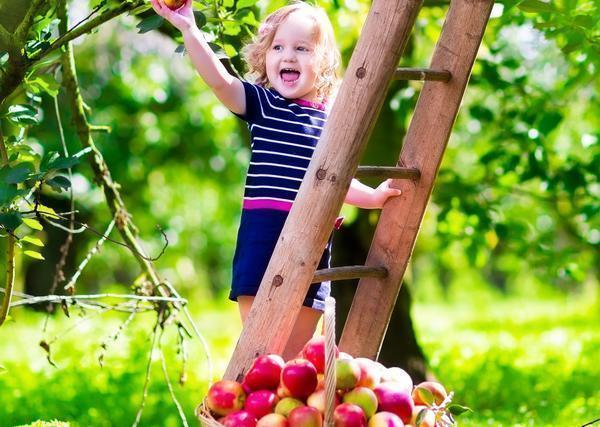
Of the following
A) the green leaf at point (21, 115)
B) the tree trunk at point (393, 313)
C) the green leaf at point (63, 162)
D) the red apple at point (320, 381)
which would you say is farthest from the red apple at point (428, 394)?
the tree trunk at point (393, 313)

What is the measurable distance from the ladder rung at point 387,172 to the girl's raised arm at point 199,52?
0.41 meters

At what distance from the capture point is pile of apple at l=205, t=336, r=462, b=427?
2.17 m

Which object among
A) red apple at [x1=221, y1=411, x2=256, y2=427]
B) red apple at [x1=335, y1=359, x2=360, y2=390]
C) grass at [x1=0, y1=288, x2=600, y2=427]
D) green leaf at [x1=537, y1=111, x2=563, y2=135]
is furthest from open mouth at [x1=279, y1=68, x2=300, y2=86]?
green leaf at [x1=537, y1=111, x2=563, y2=135]

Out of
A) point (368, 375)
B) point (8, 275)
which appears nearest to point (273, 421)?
point (368, 375)

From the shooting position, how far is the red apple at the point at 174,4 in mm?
2481

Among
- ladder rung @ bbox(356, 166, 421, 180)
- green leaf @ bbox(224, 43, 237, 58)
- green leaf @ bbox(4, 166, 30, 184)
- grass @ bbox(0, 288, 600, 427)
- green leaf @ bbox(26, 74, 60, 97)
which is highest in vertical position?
green leaf @ bbox(224, 43, 237, 58)

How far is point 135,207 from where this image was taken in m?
14.2

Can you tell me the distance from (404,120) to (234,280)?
207 centimetres

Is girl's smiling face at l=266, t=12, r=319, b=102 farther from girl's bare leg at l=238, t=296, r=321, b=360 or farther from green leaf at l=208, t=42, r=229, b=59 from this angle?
girl's bare leg at l=238, t=296, r=321, b=360

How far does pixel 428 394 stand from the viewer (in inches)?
94.4

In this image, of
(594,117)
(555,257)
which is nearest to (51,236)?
(594,117)

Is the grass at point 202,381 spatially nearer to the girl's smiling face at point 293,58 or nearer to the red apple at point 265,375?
the red apple at point 265,375

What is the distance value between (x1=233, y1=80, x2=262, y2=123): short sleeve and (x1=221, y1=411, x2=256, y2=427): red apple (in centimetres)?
87

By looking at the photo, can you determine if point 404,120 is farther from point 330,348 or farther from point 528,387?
point 330,348
